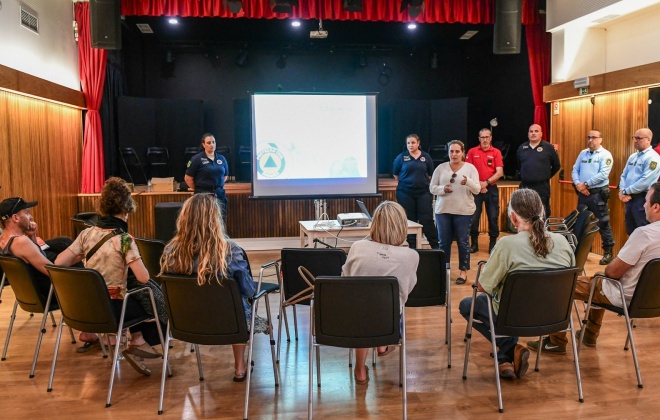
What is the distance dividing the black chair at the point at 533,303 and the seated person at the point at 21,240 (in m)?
2.74

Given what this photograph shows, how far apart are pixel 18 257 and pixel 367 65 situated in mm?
10097

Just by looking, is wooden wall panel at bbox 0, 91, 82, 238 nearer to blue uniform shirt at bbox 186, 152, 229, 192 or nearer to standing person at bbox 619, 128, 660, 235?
blue uniform shirt at bbox 186, 152, 229, 192

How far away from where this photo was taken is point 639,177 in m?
6.09

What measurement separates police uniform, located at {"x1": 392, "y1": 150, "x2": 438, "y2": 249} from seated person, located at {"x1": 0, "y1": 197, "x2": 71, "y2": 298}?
400cm

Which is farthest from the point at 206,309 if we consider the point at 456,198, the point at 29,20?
the point at 29,20

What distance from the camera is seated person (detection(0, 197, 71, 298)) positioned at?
367cm

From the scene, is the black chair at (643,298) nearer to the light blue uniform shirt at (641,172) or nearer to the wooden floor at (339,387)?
the wooden floor at (339,387)

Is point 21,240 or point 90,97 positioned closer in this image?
point 21,240

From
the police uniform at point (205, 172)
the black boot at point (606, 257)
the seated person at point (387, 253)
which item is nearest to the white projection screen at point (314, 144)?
the police uniform at point (205, 172)

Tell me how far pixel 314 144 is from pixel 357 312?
4.73m

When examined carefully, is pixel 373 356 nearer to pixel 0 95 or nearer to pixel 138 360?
pixel 138 360

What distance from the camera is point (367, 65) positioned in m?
12.6

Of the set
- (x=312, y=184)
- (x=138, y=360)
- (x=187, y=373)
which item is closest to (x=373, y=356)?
(x=187, y=373)

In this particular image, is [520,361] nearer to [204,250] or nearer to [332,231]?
[204,250]
